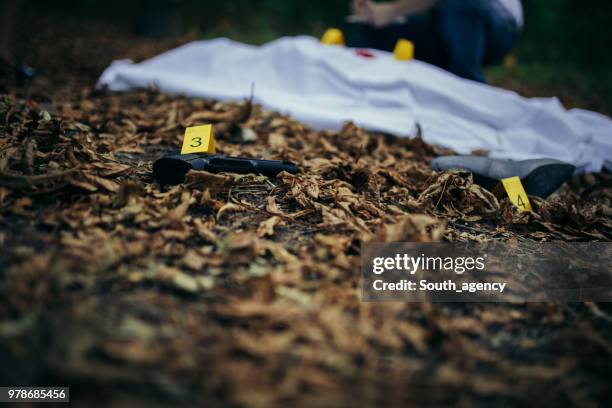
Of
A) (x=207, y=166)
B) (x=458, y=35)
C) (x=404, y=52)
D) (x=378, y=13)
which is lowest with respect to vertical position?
(x=207, y=166)

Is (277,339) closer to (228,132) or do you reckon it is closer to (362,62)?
(228,132)

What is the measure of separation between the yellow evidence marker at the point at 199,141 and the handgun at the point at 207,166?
0.07m

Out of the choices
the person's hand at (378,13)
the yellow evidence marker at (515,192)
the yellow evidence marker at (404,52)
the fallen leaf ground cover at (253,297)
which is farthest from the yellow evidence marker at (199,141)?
the person's hand at (378,13)

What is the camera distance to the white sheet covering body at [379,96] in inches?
115

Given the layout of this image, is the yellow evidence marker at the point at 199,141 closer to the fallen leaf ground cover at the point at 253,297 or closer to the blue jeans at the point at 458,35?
the fallen leaf ground cover at the point at 253,297

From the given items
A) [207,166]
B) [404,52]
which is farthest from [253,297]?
[404,52]

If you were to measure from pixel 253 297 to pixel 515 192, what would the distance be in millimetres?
1390

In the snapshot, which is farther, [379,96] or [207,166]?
[379,96]

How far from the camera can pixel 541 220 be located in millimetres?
1883

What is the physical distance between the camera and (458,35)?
357 cm

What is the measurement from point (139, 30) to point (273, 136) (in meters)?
4.87

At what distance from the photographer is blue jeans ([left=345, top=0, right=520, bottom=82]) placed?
3535 millimetres

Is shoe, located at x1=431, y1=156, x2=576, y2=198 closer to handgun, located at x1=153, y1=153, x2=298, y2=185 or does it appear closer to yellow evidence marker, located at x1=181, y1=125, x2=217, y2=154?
handgun, located at x1=153, y1=153, x2=298, y2=185

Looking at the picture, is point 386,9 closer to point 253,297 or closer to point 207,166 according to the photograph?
point 207,166
